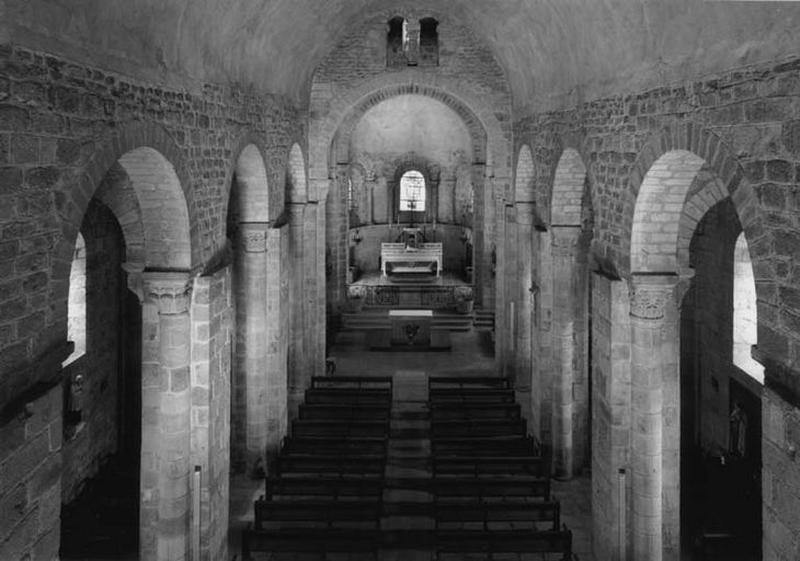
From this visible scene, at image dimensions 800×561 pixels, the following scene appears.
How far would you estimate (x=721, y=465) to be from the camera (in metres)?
12.8

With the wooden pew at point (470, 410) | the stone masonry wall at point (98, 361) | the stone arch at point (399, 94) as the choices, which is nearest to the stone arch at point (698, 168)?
the wooden pew at point (470, 410)

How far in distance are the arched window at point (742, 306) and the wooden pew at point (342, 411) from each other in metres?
6.80

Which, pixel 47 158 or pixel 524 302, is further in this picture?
pixel 524 302

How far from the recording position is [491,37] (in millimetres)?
16297

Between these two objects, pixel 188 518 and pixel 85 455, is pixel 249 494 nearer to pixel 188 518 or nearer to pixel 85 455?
pixel 85 455

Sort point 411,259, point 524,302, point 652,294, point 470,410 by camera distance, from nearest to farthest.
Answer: point 652,294 < point 470,410 < point 524,302 < point 411,259

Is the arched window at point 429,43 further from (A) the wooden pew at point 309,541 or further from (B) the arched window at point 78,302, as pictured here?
(A) the wooden pew at point 309,541

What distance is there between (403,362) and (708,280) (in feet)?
32.7

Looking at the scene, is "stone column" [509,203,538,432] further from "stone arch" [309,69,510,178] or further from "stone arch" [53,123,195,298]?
"stone arch" [53,123,195,298]

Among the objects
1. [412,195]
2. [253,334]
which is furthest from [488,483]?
[412,195]

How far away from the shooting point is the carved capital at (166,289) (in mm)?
8836

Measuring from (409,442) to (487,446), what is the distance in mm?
2928

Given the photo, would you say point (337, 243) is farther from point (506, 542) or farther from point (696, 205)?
point (506, 542)

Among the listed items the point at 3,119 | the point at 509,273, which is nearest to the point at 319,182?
the point at 509,273
